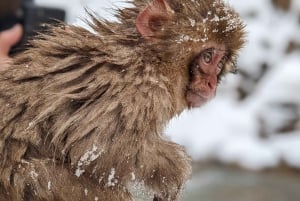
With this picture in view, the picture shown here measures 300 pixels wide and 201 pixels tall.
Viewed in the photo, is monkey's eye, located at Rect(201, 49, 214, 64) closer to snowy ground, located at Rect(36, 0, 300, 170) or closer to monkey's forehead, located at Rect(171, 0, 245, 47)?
monkey's forehead, located at Rect(171, 0, 245, 47)

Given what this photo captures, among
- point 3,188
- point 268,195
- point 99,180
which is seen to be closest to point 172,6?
point 99,180

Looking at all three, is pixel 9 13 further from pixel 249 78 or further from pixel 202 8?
pixel 249 78

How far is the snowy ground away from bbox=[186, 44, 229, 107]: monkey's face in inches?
214

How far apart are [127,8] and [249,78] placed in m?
6.97

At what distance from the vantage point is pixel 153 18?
6.77 ft

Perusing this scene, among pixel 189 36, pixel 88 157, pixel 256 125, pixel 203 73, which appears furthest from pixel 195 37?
pixel 256 125

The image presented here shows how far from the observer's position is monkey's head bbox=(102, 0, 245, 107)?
2.07m

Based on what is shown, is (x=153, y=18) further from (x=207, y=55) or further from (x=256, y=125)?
(x=256, y=125)

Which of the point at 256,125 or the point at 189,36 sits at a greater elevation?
the point at 256,125

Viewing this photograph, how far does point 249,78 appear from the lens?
9.00 metres

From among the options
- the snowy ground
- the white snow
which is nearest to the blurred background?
the snowy ground

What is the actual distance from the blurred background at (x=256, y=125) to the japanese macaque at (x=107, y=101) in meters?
4.92

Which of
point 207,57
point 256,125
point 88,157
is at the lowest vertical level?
point 88,157

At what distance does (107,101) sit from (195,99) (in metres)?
0.33
